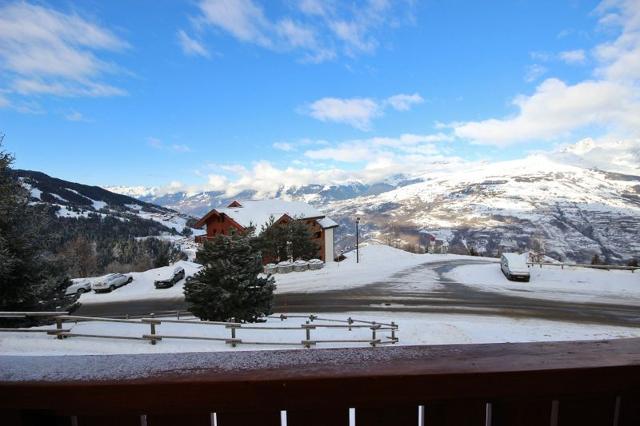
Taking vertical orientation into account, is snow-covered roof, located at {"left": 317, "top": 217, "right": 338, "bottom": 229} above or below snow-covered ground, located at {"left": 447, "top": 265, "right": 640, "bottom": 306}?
above

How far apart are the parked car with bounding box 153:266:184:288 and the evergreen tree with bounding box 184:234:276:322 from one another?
53.2 ft

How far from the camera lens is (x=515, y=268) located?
1206 inches

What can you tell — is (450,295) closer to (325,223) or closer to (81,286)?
(325,223)

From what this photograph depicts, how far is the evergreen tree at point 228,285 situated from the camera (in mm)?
17266

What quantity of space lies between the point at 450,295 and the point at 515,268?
8.87 m

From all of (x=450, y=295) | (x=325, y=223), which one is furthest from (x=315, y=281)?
(x=325, y=223)

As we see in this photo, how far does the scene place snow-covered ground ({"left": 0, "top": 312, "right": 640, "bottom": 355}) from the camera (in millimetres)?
10977

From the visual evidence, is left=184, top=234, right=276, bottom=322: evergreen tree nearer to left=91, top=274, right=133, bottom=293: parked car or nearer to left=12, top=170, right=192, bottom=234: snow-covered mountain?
left=91, top=274, right=133, bottom=293: parked car

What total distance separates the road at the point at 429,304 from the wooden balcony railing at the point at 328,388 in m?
21.6

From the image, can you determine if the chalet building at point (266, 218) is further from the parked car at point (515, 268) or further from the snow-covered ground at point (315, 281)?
the parked car at point (515, 268)

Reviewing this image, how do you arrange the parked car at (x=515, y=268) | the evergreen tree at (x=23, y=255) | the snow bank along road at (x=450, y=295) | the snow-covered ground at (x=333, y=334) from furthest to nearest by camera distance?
the parked car at (x=515, y=268)
the snow bank along road at (x=450, y=295)
the evergreen tree at (x=23, y=255)
the snow-covered ground at (x=333, y=334)

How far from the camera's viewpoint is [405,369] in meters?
1.40

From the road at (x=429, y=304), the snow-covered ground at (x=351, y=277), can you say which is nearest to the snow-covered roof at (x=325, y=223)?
the snow-covered ground at (x=351, y=277)

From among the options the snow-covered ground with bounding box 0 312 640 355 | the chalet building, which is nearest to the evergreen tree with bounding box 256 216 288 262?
the chalet building
